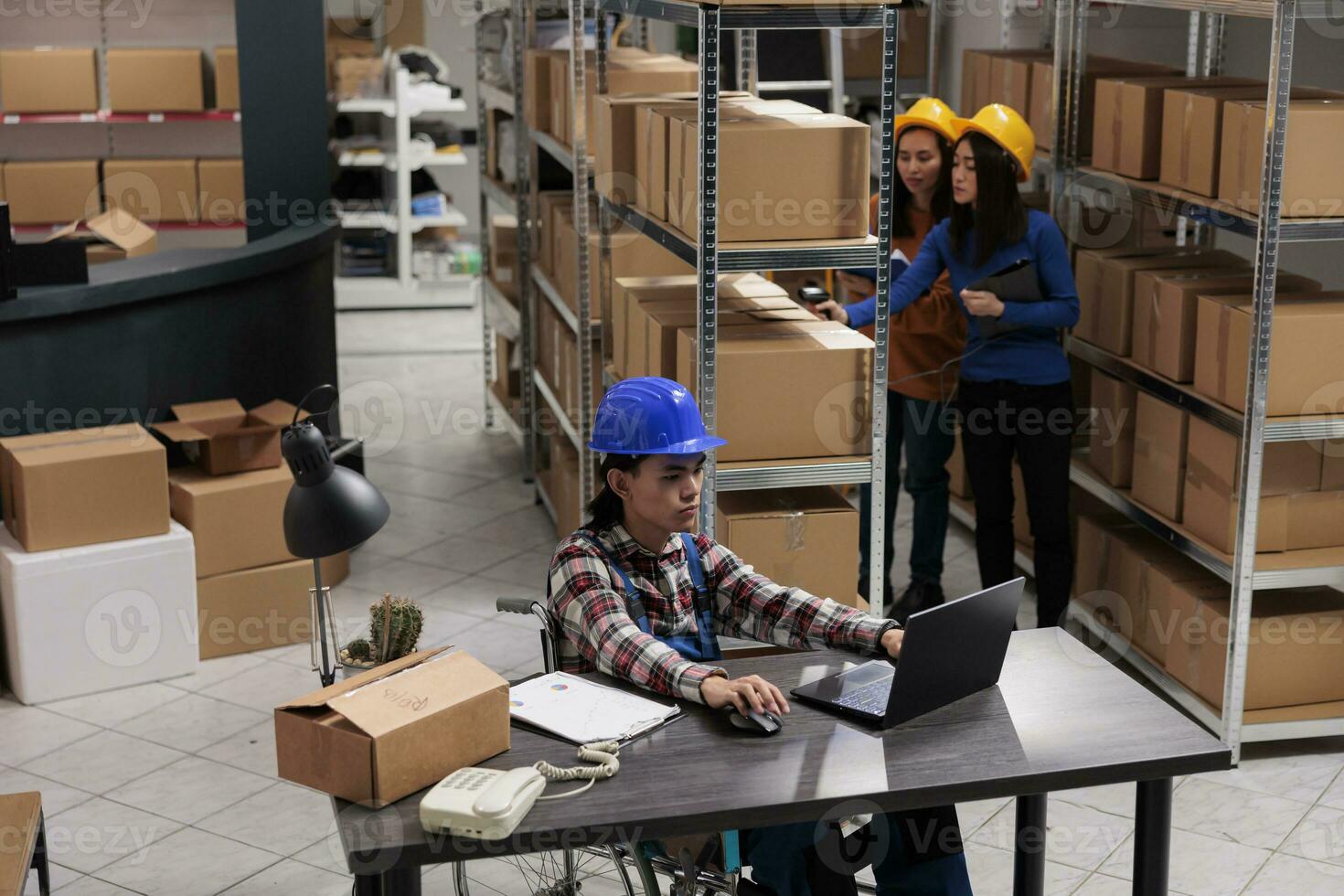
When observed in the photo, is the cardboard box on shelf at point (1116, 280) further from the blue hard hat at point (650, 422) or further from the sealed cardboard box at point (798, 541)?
the blue hard hat at point (650, 422)

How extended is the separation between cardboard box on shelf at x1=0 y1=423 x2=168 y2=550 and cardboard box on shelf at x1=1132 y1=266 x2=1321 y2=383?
3.20 meters

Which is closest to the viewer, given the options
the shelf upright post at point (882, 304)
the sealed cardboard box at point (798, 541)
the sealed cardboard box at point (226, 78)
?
the shelf upright post at point (882, 304)

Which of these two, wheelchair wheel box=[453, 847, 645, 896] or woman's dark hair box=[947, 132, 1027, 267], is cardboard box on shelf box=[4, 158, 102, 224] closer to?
woman's dark hair box=[947, 132, 1027, 267]

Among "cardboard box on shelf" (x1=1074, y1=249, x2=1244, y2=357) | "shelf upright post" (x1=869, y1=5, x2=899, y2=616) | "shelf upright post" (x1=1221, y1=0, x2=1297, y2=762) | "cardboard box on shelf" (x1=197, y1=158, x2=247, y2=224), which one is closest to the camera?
"shelf upright post" (x1=869, y1=5, x2=899, y2=616)

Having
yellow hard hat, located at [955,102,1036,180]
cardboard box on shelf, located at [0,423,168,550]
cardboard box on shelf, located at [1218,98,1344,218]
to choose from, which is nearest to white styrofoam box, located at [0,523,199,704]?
cardboard box on shelf, located at [0,423,168,550]

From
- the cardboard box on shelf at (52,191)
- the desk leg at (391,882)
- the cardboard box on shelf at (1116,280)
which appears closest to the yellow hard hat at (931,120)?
the cardboard box on shelf at (1116,280)

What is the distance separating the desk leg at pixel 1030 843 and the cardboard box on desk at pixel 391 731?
1255 millimetres

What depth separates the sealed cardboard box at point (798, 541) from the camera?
4.01 metres

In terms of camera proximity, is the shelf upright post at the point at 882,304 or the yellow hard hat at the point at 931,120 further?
the yellow hard hat at the point at 931,120

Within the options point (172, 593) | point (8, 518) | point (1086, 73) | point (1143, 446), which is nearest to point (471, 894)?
point (172, 593)

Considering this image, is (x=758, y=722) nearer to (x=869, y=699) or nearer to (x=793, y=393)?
(x=869, y=699)

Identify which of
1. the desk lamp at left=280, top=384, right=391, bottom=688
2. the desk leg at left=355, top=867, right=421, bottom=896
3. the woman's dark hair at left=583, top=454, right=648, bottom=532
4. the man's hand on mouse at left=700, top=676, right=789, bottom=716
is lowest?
the desk leg at left=355, top=867, right=421, bottom=896

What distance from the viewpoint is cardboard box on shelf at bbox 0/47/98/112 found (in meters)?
8.70

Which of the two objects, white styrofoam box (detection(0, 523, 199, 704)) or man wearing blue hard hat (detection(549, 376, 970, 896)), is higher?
man wearing blue hard hat (detection(549, 376, 970, 896))
